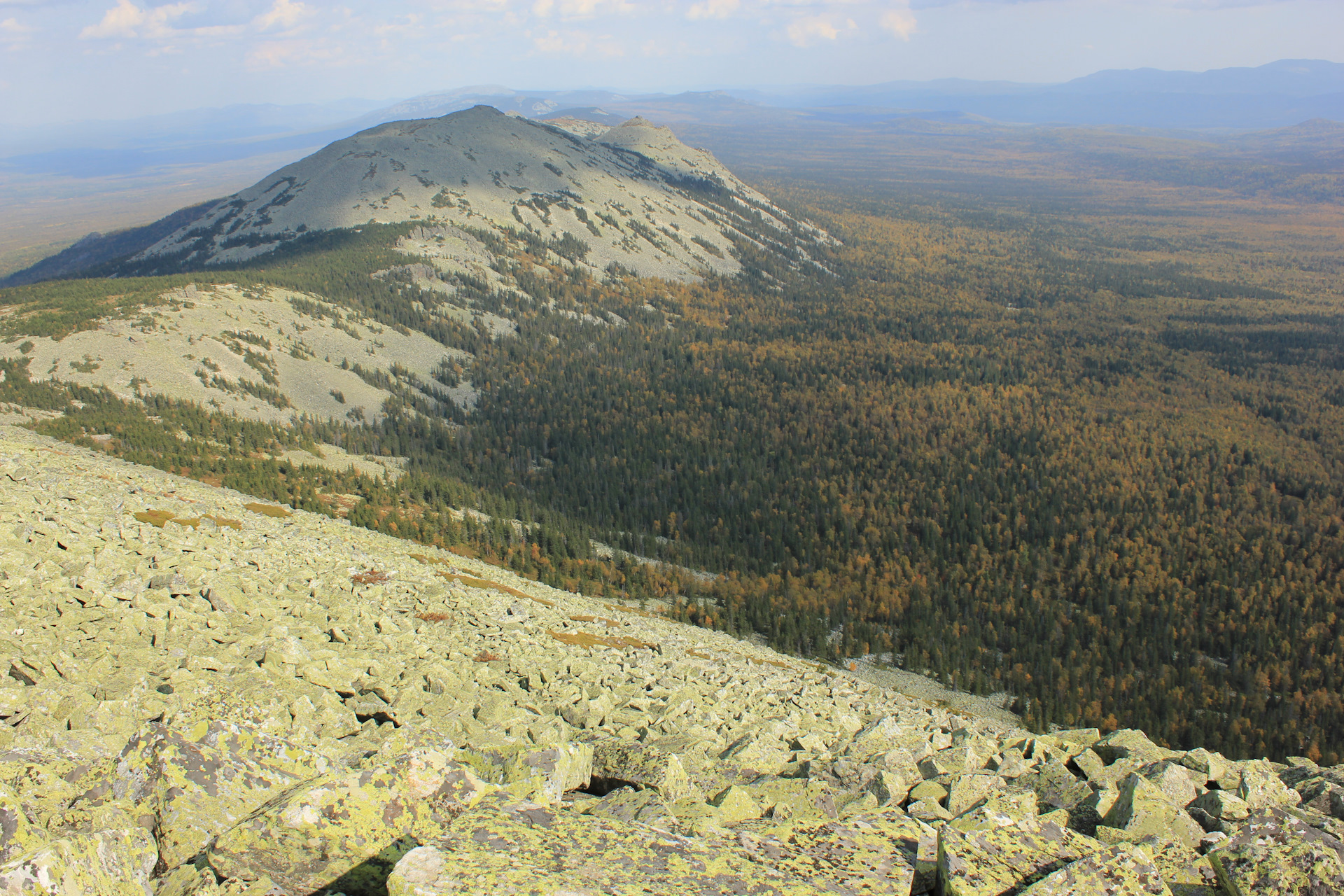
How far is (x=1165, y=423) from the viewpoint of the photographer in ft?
279

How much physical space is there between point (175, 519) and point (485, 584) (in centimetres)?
1158

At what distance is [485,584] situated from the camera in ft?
99.4

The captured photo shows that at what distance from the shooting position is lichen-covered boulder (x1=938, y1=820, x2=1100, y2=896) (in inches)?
329

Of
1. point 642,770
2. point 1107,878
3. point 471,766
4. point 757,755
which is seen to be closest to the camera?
point 1107,878

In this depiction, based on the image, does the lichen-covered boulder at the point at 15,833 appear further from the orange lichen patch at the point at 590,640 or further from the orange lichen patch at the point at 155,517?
the orange lichen patch at the point at 155,517

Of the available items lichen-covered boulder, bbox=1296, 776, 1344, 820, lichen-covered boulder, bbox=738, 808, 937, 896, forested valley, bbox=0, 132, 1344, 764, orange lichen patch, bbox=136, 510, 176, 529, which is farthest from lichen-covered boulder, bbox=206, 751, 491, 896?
forested valley, bbox=0, 132, 1344, 764

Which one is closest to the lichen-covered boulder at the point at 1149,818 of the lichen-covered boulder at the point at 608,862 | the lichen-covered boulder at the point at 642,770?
the lichen-covered boulder at the point at 608,862

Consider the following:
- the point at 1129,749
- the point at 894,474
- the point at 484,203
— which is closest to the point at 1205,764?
the point at 1129,749

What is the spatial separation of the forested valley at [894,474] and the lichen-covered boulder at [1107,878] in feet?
100

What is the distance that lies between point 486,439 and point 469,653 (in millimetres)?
58302

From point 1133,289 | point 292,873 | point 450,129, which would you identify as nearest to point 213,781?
point 292,873

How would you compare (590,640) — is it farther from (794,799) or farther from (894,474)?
(894,474)

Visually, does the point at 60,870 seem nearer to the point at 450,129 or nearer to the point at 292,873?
the point at 292,873

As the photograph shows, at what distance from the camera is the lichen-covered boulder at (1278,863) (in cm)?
936
